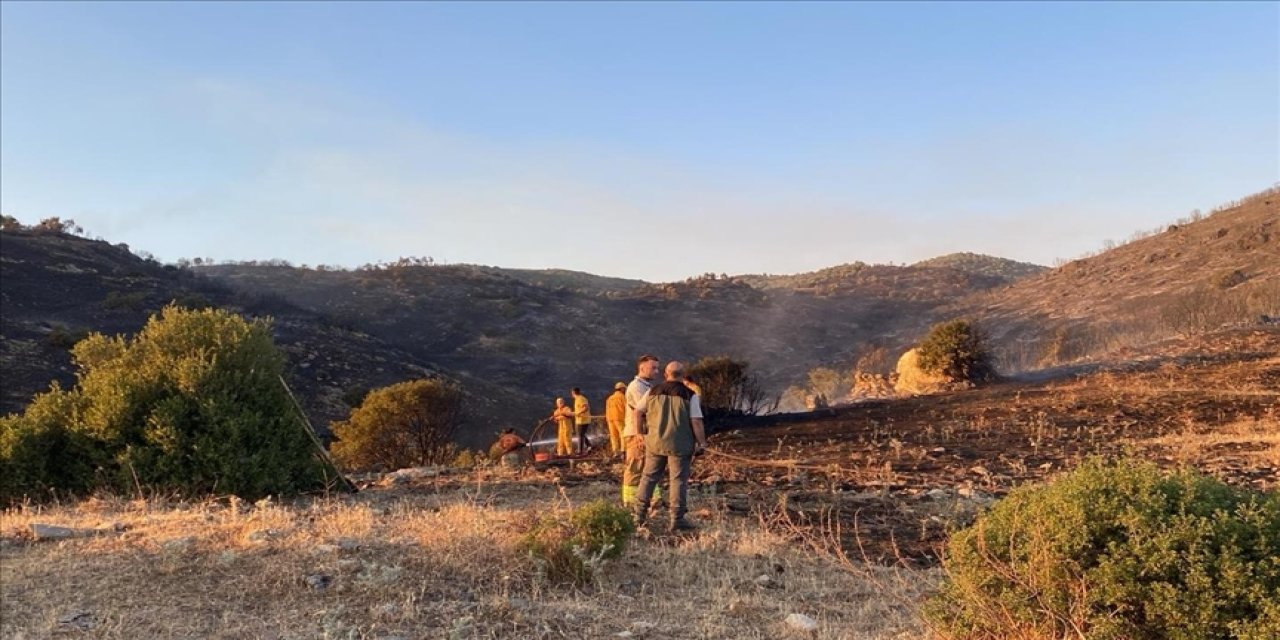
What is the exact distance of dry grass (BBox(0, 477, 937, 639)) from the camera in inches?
190

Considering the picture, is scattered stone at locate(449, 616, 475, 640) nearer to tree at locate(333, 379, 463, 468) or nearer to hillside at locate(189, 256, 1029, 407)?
tree at locate(333, 379, 463, 468)

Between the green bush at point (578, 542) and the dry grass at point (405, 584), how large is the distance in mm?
117

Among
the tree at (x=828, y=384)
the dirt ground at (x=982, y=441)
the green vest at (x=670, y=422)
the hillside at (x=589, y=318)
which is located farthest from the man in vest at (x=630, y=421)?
the hillside at (x=589, y=318)

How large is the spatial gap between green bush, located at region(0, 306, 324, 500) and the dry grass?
6.47ft

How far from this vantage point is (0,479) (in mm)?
9664

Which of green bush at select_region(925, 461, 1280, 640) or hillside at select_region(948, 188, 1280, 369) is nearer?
green bush at select_region(925, 461, 1280, 640)

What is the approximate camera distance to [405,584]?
17.8 feet

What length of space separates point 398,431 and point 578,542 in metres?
11.9

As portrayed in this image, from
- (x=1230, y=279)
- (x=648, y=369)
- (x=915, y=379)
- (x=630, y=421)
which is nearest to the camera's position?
(x=630, y=421)

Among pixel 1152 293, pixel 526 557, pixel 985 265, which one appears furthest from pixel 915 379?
pixel 985 265

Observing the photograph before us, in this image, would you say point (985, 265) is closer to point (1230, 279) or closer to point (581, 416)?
point (1230, 279)

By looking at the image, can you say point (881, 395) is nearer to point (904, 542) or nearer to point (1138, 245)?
point (904, 542)

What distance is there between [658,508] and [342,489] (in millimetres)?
4475

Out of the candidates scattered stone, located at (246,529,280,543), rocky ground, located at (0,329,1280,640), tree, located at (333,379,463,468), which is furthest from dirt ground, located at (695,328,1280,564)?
tree, located at (333,379,463,468)
